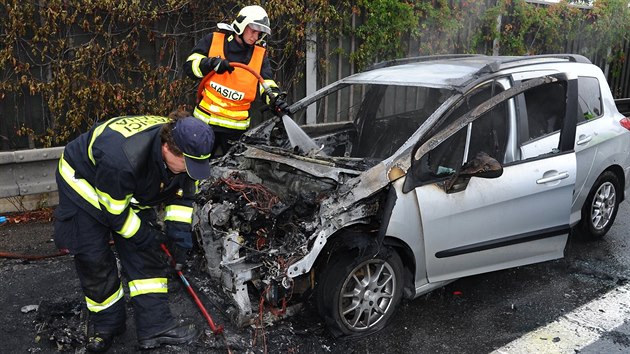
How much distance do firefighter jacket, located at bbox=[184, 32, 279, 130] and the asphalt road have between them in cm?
153

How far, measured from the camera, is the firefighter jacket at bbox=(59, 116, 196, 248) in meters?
2.67

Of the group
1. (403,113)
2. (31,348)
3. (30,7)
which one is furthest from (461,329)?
(30,7)

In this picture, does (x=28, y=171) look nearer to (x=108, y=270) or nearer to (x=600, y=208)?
(x=108, y=270)

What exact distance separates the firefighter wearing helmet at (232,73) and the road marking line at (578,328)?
8.77ft

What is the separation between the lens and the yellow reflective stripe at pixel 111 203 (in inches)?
106

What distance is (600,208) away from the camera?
4699 mm

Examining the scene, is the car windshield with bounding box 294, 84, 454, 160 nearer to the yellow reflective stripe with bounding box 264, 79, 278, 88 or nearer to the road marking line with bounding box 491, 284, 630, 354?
the yellow reflective stripe with bounding box 264, 79, 278, 88

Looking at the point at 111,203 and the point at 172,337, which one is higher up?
the point at 111,203

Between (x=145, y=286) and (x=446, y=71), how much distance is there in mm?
2589

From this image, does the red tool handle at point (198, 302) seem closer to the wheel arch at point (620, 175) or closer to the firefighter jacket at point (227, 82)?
the firefighter jacket at point (227, 82)

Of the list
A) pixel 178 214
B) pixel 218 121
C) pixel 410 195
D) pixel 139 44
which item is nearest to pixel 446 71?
pixel 410 195

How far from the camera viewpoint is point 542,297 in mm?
3857

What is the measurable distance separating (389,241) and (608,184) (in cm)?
265

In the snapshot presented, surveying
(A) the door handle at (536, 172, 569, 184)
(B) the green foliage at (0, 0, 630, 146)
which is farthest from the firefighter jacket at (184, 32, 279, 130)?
(A) the door handle at (536, 172, 569, 184)
